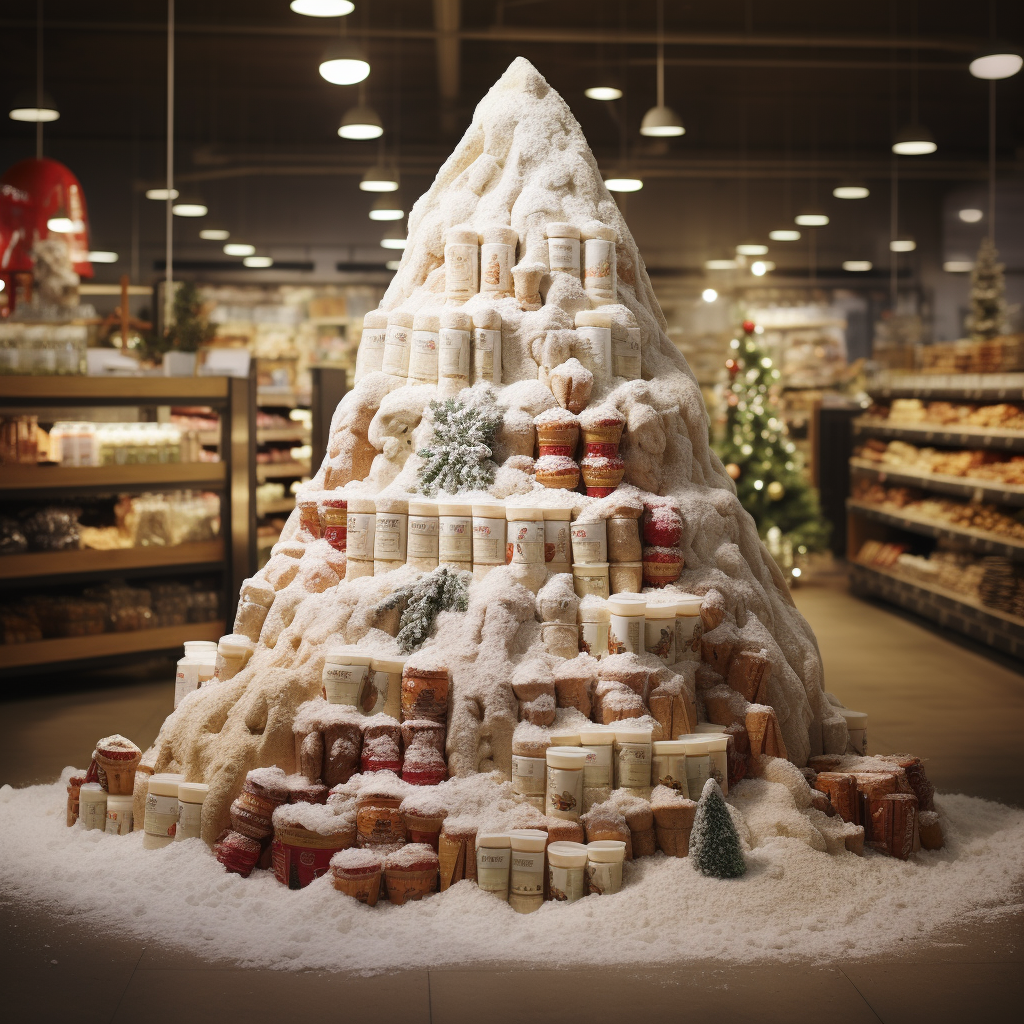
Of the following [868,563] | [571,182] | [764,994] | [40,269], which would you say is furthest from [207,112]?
[764,994]

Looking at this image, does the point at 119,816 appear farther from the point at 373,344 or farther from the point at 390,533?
the point at 373,344

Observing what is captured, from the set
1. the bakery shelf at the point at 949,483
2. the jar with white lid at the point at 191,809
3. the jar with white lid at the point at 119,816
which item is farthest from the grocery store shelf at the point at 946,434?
the jar with white lid at the point at 119,816

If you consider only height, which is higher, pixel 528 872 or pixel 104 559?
pixel 104 559

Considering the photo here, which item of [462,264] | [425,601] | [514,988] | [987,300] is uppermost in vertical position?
[987,300]

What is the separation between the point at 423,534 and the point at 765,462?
23.0 ft

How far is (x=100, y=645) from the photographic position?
22.6ft

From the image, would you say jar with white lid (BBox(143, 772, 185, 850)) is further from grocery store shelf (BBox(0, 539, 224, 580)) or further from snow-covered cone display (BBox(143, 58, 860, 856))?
grocery store shelf (BBox(0, 539, 224, 580))

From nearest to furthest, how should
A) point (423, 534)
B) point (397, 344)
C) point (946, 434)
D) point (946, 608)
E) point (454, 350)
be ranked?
point (423, 534) < point (454, 350) < point (397, 344) < point (946, 608) < point (946, 434)

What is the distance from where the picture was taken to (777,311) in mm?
14180

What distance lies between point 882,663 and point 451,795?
15.0 feet

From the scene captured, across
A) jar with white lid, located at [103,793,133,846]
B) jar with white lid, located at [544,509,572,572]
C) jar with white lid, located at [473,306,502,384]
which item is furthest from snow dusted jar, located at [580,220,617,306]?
jar with white lid, located at [103,793,133,846]

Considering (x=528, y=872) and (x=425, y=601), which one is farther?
(x=425, y=601)

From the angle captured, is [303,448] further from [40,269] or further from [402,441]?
[402,441]

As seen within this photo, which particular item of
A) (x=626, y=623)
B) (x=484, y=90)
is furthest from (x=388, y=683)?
(x=484, y=90)
